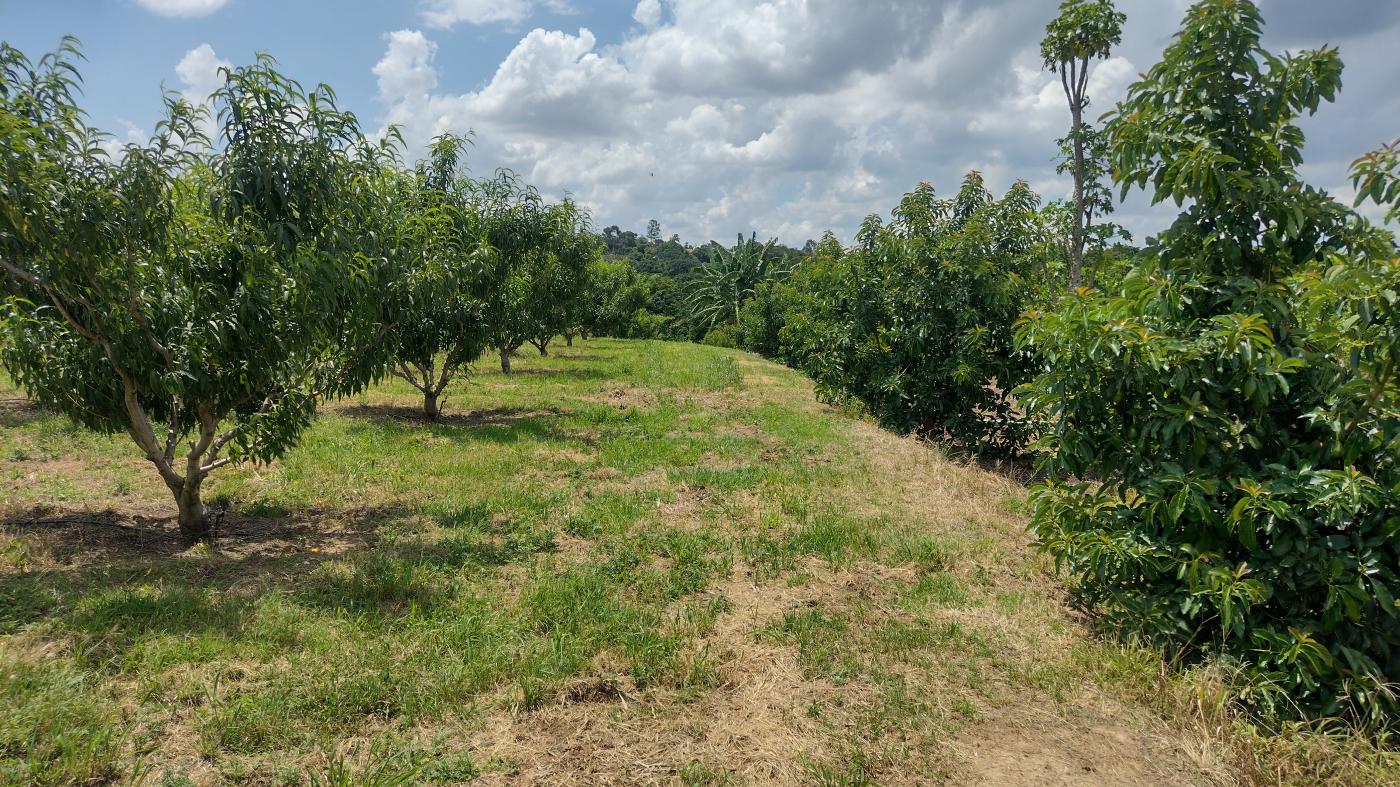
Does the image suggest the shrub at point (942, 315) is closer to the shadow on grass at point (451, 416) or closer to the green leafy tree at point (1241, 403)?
Result: the green leafy tree at point (1241, 403)

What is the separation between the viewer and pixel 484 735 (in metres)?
3.47

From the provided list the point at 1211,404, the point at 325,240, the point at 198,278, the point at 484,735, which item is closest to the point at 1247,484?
the point at 1211,404

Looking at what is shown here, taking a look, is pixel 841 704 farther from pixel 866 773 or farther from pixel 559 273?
pixel 559 273

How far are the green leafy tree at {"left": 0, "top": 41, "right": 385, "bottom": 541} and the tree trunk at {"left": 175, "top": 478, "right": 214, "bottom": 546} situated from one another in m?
0.01

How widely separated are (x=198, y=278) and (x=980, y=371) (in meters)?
9.48

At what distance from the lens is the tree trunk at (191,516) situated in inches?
234

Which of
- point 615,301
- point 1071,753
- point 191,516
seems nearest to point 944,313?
point 1071,753

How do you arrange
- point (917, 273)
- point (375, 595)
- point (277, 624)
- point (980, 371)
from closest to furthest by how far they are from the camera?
point (277, 624), point (375, 595), point (980, 371), point (917, 273)

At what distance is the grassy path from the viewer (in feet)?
10.9

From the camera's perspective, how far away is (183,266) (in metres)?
5.34

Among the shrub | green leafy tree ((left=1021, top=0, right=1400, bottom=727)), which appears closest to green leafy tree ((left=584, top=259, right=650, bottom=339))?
the shrub

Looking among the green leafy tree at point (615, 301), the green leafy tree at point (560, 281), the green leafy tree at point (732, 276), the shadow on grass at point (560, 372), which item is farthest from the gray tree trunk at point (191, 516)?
the green leafy tree at point (732, 276)

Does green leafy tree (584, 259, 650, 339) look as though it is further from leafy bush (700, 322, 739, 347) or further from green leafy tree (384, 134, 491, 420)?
green leafy tree (384, 134, 491, 420)

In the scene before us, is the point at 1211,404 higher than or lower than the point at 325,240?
lower
